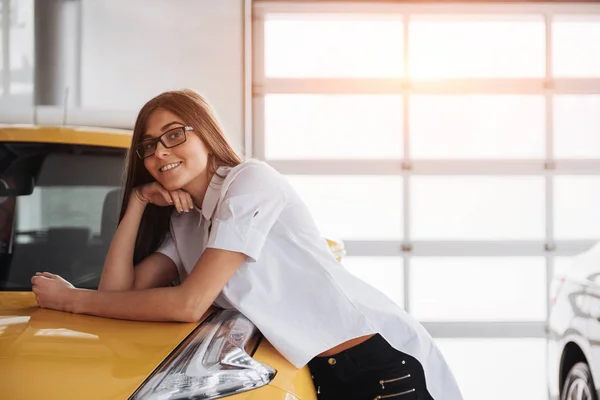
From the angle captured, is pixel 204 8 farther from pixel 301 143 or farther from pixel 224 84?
pixel 301 143

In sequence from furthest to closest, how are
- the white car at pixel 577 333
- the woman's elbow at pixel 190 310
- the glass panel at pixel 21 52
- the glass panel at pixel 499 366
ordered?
the glass panel at pixel 21 52 < the glass panel at pixel 499 366 < the white car at pixel 577 333 < the woman's elbow at pixel 190 310

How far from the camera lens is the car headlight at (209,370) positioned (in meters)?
1.44

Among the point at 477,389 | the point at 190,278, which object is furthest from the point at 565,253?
the point at 190,278

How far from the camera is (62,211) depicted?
267 cm

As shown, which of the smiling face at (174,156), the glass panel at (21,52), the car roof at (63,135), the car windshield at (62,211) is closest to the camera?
the smiling face at (174,156)

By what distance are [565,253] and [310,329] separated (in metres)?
5.78

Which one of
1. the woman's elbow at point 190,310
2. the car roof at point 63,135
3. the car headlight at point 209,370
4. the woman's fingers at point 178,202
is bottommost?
the car headlight at point 209,370

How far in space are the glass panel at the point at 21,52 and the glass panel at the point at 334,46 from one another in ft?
7.48

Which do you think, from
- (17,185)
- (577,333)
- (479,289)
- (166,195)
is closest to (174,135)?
(166,195)

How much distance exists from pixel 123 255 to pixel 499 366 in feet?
17.8

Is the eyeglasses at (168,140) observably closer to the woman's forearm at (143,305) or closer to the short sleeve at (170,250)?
the short sleeve at (170,250)

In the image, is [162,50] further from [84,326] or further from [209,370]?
[209,370]

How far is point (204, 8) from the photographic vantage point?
7.00m

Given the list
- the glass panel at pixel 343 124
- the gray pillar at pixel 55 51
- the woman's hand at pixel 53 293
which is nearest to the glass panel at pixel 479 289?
the glass panel at pixel 343 124
